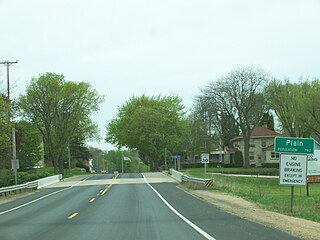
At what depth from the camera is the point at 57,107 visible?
66312 mm

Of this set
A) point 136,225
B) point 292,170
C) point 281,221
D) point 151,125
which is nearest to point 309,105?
Answer: point 151,125

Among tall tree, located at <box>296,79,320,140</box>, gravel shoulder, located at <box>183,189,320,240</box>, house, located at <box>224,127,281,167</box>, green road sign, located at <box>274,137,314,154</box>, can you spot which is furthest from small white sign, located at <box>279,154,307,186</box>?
house, located at <box>224,127,281,167</box>

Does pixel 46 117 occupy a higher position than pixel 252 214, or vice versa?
pixel 46 117

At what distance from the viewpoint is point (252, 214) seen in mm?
17250

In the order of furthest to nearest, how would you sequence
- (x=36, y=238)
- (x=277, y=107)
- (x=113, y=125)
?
(x=113, y=125)
(x=277, y=107)
(x=36, y=238)

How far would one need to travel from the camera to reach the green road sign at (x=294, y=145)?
17203 mm

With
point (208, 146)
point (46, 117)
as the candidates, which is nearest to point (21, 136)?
point (46, 117)

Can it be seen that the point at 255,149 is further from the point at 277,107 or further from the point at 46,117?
the point at 46,117

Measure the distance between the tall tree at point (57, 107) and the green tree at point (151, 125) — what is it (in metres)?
11.4

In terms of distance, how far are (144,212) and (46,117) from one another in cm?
4869

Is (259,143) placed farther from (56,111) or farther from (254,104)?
(56,111)

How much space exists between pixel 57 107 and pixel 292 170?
52.6m

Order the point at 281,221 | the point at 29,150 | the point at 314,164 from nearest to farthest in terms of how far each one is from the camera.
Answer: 1. the point at 281,221
2. the point at 314,164
3. the point at 29,150

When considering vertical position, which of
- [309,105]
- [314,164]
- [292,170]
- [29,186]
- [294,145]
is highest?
[309,105]
